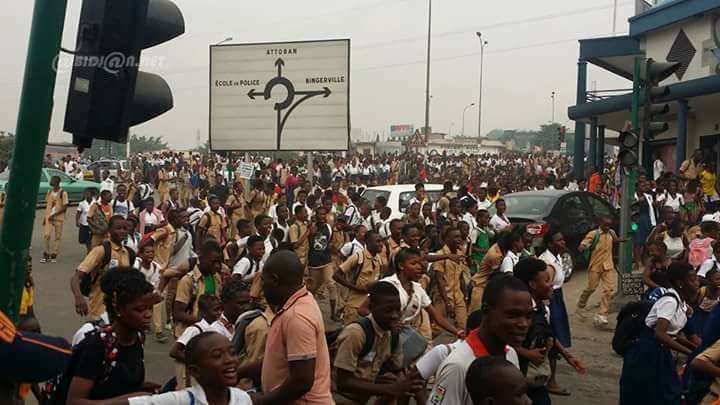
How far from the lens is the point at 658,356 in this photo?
17.6ft

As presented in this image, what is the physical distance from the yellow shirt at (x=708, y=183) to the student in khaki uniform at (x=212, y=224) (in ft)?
31.1

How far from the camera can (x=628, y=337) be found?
5547mm

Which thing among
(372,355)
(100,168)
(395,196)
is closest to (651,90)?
(395,196)

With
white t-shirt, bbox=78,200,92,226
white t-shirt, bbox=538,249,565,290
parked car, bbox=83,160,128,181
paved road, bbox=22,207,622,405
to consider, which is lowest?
paved road, bbox=22,207,622,405

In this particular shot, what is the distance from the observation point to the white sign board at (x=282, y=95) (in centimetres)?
1988

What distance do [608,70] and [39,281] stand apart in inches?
792

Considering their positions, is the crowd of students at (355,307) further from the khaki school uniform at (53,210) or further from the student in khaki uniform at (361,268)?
the khaki school uniform at (53,210)

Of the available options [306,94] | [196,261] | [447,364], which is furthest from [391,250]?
[306,94]

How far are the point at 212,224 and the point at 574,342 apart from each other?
5.87 m

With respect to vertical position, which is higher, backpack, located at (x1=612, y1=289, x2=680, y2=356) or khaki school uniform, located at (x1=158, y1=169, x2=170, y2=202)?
khaki school uniform, located at (x1=158, y1=169, x2=170, y2=202)

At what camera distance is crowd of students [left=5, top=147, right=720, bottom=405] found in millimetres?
3277

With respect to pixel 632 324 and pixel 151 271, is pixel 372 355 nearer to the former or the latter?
pixel 632 324

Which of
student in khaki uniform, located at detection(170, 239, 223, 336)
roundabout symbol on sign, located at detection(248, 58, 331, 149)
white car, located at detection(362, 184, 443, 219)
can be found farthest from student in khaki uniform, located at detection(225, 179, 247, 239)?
student in khaki uniform, located at detection(170, 239, 223, 336)

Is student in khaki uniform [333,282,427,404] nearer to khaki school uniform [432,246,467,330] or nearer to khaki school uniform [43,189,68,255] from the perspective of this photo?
khaki school uniform [432,246,467,330]
